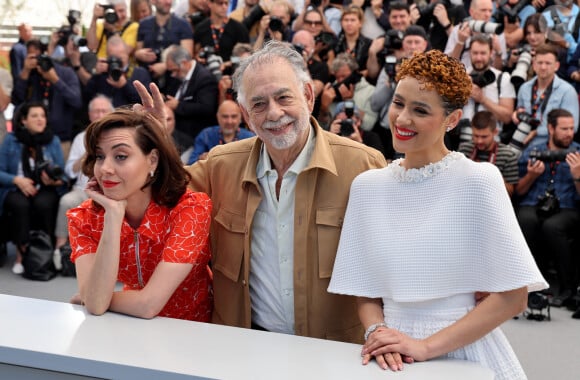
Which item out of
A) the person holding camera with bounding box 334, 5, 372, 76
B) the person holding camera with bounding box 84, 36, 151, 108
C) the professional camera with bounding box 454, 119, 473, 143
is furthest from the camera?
the person holding camera with bounding box 84, 36, 151, 108

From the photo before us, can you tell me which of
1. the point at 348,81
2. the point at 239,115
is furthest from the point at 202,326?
the point at 348,81

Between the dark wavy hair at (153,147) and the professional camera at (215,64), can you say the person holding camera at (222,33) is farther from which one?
the dark wavy hair at (153,147)

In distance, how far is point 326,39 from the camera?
6230mm

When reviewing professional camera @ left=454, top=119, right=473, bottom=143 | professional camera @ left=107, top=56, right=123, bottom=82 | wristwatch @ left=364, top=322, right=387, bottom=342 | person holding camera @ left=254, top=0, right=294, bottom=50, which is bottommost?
professional camera @ left=107, top=56, right=123, bottom=82

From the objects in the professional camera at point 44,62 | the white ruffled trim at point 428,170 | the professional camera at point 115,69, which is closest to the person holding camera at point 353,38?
the professional camera at point 115,69

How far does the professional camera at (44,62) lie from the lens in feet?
20.9

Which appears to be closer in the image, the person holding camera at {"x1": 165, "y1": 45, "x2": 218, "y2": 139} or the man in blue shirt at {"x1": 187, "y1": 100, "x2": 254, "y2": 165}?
the man in blue shirt at {"x1": 187, "y1": 100, "x2": 254, "y2": 165}

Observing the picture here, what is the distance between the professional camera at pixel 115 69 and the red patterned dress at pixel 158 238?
4.21 meters

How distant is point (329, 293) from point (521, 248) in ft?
2.01

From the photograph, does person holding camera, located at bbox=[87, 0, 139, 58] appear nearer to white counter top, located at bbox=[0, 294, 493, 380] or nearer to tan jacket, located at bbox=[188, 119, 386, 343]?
tan jacket, located at bbox=[188, 119, 386, 343]

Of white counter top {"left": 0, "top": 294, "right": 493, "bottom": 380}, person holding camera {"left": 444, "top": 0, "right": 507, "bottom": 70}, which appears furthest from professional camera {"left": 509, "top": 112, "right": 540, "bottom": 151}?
white counter top {"left": 0, "top": 294, "right": 493, "bottom": 380}

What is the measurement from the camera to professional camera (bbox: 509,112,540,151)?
17.3 ft

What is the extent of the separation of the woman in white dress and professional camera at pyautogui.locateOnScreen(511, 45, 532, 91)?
3870 mm

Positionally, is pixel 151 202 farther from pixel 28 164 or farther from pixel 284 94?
pixel 28 164
